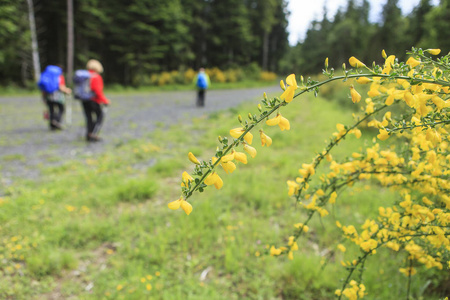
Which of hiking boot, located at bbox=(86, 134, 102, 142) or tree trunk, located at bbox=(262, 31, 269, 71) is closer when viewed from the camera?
hiking boot, located at bbox=(86, 134, 102, 142)

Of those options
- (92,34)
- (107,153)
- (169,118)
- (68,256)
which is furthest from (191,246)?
(92,34)

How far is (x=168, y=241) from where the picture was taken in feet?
8.07

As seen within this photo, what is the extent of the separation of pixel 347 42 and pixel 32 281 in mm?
40415

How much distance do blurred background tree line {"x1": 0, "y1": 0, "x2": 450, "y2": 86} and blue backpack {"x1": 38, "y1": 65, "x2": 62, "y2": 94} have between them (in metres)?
11.2

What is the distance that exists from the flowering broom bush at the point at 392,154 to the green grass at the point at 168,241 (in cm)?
22

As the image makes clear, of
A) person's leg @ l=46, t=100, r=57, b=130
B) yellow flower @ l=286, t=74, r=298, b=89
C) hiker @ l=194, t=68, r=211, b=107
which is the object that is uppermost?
hiker @ l=194, t=68, r=211, b=107

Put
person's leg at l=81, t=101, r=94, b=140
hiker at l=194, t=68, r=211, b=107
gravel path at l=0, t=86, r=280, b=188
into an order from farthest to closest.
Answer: hiker at l=194, t=68, r=211, b=107 → person's leg at l=81, t=101, r=94, b=140 → gravel path at l=0, t=86, r=280, b=188

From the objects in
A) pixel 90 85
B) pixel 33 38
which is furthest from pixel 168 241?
pixel 33 38

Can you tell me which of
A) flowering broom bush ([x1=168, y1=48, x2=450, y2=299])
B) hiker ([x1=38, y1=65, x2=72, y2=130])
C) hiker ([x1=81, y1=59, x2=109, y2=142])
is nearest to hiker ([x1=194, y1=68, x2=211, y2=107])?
hiker ([x1=38, y1=65, x2=72, y2=130])

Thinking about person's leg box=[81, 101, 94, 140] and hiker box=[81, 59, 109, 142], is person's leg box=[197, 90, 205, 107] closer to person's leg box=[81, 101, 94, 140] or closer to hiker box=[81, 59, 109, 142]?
hiker box=[81, 59, 109, 142]

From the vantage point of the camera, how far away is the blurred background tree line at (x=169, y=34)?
16656 mm

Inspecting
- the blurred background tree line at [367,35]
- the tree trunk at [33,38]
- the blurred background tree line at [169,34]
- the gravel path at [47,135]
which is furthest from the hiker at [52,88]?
the blurred background tree line at [367,35]

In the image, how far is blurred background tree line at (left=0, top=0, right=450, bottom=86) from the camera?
54.6 feet

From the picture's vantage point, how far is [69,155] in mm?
4805
